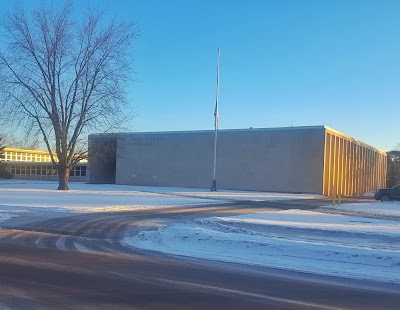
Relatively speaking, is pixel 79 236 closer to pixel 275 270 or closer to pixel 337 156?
pixel 275 270

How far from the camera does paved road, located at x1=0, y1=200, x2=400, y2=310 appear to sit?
6.76 m

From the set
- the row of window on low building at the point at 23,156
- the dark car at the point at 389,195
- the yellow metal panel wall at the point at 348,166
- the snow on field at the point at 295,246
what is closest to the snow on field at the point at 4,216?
the snow on field at the point at 295,246

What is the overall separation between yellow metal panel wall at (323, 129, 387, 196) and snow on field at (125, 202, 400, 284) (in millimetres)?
26738

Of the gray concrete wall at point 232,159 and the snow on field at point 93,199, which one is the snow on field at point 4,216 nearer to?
the snow on field at point 93,199

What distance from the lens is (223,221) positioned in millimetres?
17906

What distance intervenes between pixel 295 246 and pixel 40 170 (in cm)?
7410

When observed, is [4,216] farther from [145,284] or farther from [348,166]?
[348,166]

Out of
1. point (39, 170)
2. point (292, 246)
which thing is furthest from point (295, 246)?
point (39, 170)

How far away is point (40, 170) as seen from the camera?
262 feet

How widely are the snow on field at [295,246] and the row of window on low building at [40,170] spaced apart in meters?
63.2

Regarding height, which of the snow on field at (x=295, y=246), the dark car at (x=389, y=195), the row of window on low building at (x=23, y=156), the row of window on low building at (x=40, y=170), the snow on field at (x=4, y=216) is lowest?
the snow on field at (x=4, y=216)

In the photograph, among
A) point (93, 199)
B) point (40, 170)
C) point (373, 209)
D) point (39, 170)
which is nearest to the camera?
point (373, 209)

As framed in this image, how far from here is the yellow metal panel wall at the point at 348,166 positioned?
172ft

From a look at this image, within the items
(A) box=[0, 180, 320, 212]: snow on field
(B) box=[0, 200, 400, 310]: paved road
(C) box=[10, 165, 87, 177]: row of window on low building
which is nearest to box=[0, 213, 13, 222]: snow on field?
(A) box=[0, 180, 320, 212]: snow on field
